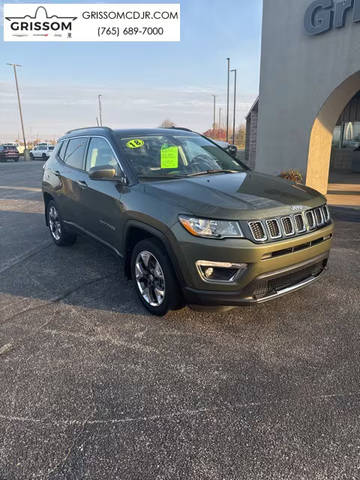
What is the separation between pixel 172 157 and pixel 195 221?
1.35 meters

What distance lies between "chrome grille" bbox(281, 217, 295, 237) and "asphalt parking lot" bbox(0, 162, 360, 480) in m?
0.93

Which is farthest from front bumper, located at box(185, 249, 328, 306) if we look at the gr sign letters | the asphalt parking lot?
the gr sign letters

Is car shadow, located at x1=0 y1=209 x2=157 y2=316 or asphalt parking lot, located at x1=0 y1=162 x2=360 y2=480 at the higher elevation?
asphalt parking lot, located at x1=0 y1=162 x2=360 y2=480

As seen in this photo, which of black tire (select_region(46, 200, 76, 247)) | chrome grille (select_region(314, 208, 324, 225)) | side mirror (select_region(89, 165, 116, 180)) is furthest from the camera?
black tire (select_region(46, 200, 76, 247))

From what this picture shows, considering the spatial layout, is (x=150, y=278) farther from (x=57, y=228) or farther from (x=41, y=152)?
(x=41, y=152)

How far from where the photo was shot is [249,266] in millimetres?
2744

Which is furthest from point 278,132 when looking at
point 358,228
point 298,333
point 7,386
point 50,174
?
point 7,386

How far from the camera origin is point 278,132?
33.6 ft

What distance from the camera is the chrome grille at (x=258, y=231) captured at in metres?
2.76

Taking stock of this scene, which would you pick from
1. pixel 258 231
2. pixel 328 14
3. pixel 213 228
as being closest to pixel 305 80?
pixel 328 14

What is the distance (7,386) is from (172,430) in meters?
1.28

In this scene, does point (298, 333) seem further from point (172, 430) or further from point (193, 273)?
point (172, 430)

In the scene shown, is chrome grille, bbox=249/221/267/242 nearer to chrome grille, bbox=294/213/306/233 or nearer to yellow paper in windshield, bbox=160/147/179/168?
chrome grille, bbox=294/213/306/233

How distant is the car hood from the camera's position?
2801 millimetres
